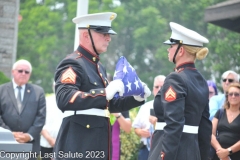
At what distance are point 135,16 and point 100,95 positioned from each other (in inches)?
1573

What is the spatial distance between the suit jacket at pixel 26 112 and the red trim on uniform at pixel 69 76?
331 centimetres

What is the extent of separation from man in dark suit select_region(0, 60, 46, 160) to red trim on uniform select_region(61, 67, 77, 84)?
3300 millimetres

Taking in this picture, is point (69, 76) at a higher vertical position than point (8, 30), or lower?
lower

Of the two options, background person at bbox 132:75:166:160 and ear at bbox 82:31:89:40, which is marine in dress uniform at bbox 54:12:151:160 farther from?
background person at bbox 132:75:166:160

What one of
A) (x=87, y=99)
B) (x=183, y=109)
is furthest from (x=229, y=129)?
(x=87, y=99)

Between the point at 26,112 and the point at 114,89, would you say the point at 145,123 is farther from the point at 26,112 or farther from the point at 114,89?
the point at 114,89

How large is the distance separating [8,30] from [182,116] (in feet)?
25.8

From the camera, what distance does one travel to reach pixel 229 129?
7.82 meters

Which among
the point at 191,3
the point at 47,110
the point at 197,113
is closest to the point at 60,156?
the point at 197,113

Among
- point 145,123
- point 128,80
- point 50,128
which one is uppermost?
point 128,80

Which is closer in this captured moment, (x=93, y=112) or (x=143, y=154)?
(x=93, y=112)

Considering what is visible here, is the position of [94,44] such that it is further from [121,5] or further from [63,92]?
[121,5]

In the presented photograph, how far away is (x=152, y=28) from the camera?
4138cm

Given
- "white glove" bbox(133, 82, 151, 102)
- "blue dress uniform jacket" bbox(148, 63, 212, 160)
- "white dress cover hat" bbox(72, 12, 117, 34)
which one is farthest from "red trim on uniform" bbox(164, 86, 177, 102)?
"white dress cover hat" bbox(72, 12, 117, 34)
